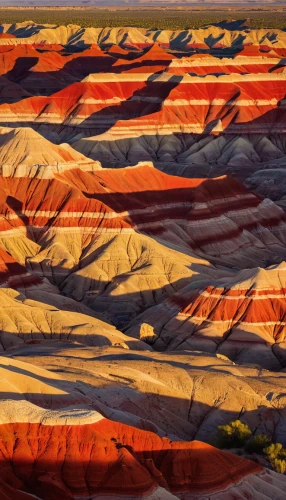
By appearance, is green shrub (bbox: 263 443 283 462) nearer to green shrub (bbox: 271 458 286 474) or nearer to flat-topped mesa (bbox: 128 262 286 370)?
green shrub (bbox: 271 458 286 474)

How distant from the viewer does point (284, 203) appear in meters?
160

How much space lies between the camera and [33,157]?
136 metres

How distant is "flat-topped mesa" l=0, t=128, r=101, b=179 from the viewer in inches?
5212

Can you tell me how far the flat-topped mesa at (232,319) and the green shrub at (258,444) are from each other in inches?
1120

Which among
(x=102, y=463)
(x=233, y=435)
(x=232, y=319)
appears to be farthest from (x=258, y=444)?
(x=232, y=319)

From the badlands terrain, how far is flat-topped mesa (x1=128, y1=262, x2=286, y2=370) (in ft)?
0.40

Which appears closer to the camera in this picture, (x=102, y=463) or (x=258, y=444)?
(x=102, y=463)

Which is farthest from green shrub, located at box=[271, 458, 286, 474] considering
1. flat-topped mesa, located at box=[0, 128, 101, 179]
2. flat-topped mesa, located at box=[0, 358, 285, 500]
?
flat-topped mesa, located at box=[0, 128, 101, 179]

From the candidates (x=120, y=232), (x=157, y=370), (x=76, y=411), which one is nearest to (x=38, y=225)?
(x=120, y=232)

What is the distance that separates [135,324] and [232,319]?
8065 millimetres

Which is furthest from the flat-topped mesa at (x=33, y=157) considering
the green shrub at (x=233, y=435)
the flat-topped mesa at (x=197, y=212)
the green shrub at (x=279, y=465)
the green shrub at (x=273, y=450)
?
the green shrub at (x=279, y=465)

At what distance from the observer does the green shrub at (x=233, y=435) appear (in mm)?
69125

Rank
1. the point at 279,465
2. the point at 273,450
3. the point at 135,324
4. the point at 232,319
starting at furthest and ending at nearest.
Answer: the point at 135,324 → the point at 232,319 → the point at 273,450 → the point at 279,465

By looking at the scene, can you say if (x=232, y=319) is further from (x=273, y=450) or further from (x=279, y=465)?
(x=279, y=465)
